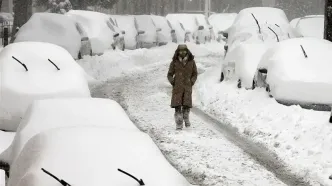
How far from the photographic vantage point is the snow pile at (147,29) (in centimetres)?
2492

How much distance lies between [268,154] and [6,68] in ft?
14.1

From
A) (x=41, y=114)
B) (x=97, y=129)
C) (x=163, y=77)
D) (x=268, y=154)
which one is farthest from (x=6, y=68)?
(x=163, y=77)

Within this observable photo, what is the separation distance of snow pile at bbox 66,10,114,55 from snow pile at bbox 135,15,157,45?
381cm

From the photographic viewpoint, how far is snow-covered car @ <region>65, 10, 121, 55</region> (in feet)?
64.1

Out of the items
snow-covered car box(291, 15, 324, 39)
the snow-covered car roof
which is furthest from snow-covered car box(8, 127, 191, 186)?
the snow-covered car roof

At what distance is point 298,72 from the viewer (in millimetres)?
10586

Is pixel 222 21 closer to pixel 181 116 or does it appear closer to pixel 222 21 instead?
pixel 222 21

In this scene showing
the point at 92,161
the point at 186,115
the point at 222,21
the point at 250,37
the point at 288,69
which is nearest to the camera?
the point at 92,161

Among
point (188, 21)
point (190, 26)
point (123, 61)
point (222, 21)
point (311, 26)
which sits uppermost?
point (311, 26)

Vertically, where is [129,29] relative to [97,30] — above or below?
below

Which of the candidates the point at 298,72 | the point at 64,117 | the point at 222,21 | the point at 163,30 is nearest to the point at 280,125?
the point at 298,72

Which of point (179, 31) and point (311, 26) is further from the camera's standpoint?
point (179, 31)

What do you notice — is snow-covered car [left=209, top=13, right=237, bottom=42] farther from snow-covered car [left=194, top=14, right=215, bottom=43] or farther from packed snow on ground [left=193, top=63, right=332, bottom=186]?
packed snow on ground [left=193, top=63, right=332, bottom=186]

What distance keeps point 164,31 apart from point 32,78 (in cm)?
1833
